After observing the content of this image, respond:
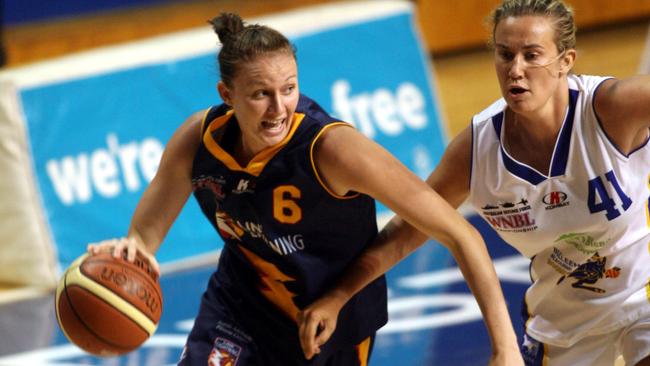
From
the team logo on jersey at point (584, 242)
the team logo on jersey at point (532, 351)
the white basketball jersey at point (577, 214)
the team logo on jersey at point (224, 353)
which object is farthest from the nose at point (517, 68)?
the team logo on jersey at point (224, 353)

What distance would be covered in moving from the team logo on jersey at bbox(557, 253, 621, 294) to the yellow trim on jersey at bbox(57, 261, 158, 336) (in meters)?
1.35

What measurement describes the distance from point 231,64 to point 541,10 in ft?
3.08

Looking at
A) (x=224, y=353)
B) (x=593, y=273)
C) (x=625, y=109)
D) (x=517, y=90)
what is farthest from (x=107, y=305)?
(x=625, y=109)

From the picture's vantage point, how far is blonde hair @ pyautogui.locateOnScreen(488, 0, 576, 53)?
3348 mm

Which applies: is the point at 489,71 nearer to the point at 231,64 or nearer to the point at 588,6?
the point at 588,6

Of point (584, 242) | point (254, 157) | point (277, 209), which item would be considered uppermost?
point (254, 157)

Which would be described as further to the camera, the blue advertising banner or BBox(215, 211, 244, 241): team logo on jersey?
the blue advertising banner

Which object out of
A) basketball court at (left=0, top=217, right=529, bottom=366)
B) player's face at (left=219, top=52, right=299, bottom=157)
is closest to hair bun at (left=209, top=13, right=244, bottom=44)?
player's face at (left=219, top=52, right=299, bottom=157)

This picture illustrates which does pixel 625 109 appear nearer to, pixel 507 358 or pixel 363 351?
pixel 507 358

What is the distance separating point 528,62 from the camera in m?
3.31

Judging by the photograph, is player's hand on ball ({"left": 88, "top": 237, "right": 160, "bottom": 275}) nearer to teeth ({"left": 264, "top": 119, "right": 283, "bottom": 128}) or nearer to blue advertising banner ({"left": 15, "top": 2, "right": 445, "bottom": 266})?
teeth ({"left": 264, "top": 119, "right": 283, "bottom": 128})

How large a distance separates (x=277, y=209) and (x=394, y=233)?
1.27 ft

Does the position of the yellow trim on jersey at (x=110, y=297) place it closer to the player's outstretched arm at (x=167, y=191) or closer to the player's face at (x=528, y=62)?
the player's outstretched arm at (x=167, y=191)

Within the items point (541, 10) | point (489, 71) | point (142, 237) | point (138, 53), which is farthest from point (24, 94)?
point (489, 71)
